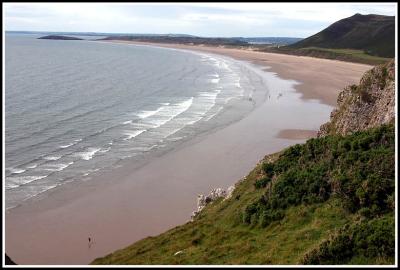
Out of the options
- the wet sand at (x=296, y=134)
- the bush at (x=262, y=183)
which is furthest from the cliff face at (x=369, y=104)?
the wet sand at (x=296, y=134)

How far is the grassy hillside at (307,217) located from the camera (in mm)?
12398

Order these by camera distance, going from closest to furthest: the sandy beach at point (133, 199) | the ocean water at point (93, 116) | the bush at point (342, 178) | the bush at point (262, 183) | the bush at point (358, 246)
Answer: the bush at point (358, 246) < the bush at point (342, 178) < the bush at point (262, 183) < the sandy beach at point (133, 199) < the ocean water at point (93, 116)

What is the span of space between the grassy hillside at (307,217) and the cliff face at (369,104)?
6.97 ft

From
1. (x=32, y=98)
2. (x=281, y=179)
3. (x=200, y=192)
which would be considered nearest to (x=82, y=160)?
(x=200, y=192)

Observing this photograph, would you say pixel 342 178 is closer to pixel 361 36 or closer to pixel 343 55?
pixel 343 55

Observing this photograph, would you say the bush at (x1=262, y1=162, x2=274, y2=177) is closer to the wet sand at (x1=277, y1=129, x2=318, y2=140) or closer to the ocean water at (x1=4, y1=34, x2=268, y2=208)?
the ocean water at (x1=4, y1=34, x2=268, y2=208)

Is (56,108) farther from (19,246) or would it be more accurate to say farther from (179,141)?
(19,246)

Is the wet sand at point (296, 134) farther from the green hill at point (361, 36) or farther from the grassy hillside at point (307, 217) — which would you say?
the green hill at point (361, 36)

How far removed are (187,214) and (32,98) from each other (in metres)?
35.1

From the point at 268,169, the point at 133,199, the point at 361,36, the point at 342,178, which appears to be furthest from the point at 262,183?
the point at 361,36

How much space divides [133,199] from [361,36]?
140m

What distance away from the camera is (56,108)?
46.7 m

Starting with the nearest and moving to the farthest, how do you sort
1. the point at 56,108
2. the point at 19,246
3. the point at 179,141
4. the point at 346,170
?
1. the point at 346,170
2. the point at 19,246
3. the point at 179,141
4. the point at 56,108

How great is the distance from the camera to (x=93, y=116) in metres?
44.2
